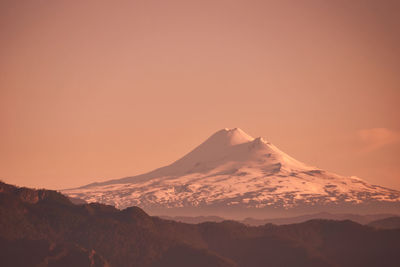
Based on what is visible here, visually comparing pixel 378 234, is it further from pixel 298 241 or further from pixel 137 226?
pixel 137 226

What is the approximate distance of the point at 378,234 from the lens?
19062 cm

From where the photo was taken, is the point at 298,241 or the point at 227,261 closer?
the point at 227,261

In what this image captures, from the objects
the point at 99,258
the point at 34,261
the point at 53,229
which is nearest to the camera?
the point at 34,261

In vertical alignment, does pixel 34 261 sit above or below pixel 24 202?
below

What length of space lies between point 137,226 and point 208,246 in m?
21.3

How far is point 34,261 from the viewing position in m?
149

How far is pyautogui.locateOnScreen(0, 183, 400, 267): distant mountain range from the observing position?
16288 centimetres

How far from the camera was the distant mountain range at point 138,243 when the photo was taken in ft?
534

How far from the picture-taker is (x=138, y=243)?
18325 cm

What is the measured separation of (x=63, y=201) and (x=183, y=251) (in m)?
39.8

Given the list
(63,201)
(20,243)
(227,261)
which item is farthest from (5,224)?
(227,261)

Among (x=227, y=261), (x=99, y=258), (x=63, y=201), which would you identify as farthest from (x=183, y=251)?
(x=63, y=201)

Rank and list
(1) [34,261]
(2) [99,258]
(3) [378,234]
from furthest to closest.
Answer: (3) [378,234] < (2) [99,258] < (1) [34,261]

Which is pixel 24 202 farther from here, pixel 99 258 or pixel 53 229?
pixel 99 258
